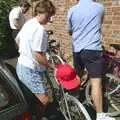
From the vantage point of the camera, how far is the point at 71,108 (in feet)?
19.4

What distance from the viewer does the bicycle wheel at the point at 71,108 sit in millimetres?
5777

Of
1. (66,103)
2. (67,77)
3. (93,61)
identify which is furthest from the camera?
(93,61)

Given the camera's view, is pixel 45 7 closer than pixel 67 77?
Yes

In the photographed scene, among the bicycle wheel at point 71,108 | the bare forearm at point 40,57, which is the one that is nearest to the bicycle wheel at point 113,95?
the bicycle wheel at point 71,108

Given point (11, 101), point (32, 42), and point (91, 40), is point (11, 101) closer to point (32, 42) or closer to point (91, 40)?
point (32, 42)

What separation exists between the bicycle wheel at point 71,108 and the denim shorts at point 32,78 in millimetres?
545

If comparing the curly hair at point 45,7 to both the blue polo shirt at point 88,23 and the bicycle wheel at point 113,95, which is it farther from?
the bicycle wheel at point 113,95

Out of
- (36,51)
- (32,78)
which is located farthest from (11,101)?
(32,78)

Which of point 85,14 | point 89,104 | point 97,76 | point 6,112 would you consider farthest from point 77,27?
point 6,112

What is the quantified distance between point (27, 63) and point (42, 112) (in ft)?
2.04

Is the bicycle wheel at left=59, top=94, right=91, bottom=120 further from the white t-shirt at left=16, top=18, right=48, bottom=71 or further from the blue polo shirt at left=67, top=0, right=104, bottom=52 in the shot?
the blue polo shirt at left=67, top=0, right=104, bottom=52

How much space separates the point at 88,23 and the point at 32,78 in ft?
4.75

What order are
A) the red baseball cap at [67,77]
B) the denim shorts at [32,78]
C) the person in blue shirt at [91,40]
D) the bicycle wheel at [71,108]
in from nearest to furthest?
the denim shorts at [32,78]
the red baseball cap at [67,77]
the bicycle wheel at [71,108]
the person in blue shirt at [91,40]

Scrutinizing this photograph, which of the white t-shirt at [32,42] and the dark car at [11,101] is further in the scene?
the white t-shirt at [32,42]
